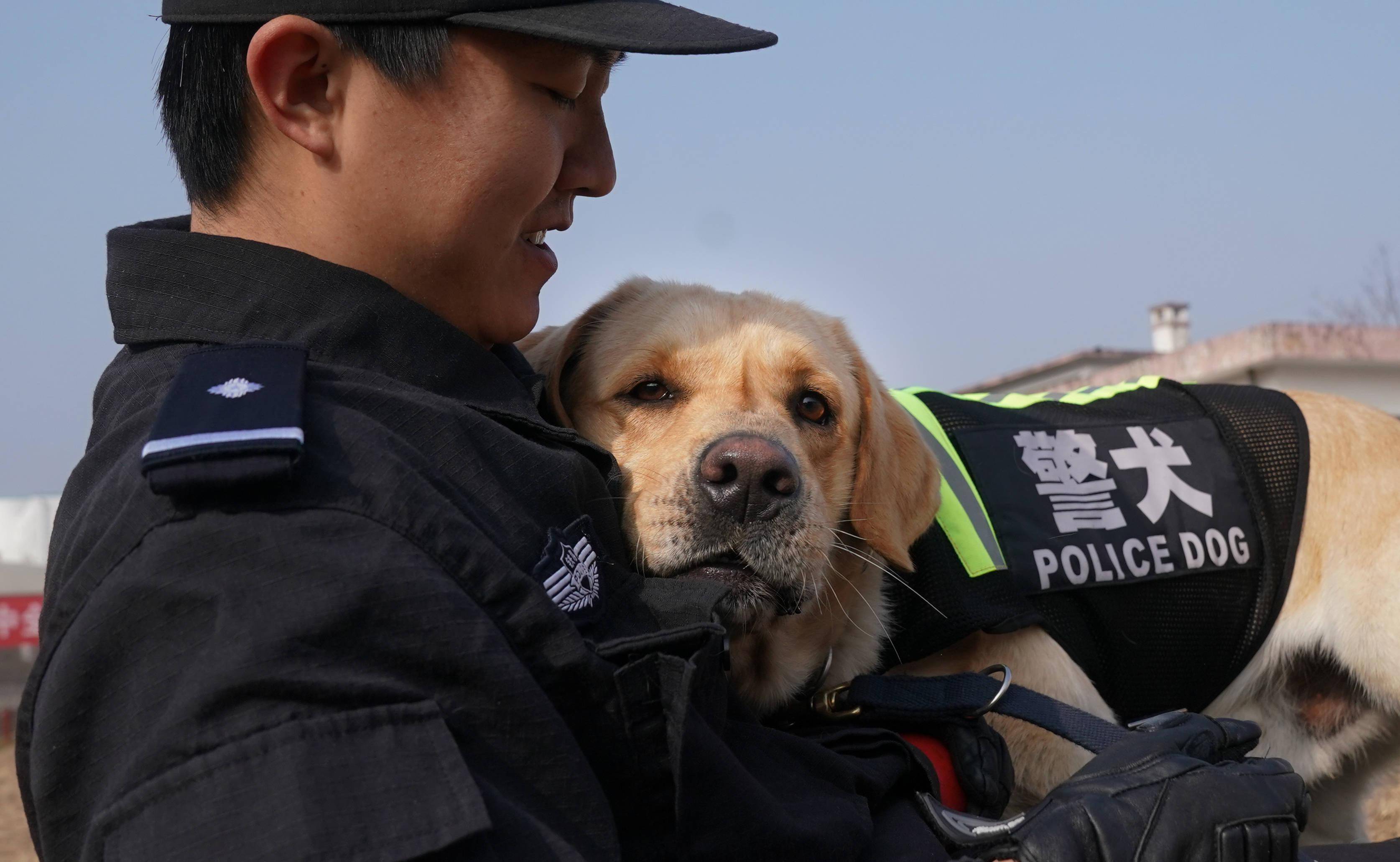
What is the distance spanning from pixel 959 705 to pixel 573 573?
1.05 m

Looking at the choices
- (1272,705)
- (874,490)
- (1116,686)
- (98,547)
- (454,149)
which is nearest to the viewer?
(98,547)

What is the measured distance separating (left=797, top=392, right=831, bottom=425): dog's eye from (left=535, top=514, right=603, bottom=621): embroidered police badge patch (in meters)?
1.28

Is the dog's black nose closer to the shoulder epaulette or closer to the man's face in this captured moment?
the man's face

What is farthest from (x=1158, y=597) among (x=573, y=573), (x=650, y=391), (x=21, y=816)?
(x=21, y=816)

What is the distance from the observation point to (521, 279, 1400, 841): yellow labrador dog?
7.70 ft

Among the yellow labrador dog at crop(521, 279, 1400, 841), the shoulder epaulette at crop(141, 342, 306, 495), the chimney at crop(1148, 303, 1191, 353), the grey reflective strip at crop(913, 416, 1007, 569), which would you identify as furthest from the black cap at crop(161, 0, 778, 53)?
the chimney at crop(1148, 303, 1191, 353)

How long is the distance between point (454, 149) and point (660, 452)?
907mm

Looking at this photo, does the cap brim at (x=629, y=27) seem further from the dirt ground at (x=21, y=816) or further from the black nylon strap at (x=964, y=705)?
the dirt ground at (x=21, y=816)

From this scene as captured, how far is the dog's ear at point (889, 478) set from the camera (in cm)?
279

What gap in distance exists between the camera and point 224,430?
49.8 inches

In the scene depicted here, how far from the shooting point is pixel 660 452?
249 centimetres

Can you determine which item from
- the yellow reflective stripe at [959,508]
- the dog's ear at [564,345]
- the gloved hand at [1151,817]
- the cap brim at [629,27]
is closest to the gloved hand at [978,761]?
the gloved hand at [1151,817]

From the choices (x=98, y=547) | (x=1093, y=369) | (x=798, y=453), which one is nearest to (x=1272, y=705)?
(x=798, y=453)

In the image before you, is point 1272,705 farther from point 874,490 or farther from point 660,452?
point 660,452
